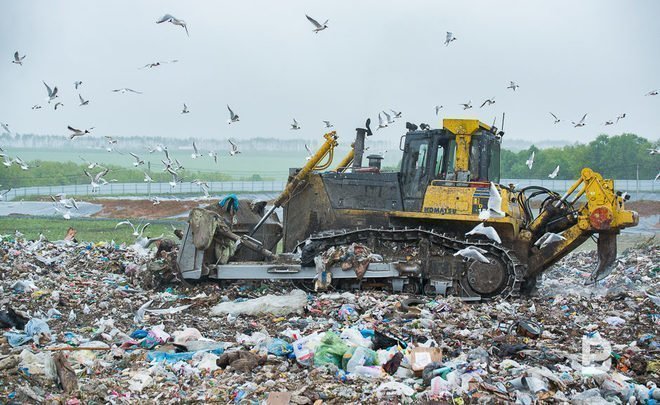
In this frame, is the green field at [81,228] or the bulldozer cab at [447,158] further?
the green field at [81,228]

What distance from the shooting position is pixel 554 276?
14.0m

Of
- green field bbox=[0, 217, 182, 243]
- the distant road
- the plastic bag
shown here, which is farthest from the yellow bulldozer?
the distant road

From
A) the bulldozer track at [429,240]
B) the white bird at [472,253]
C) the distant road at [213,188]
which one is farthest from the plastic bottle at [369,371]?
the distant road at [213,188]

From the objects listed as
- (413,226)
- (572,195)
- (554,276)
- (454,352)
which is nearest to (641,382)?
(454,352)

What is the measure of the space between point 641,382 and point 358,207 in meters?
5.30

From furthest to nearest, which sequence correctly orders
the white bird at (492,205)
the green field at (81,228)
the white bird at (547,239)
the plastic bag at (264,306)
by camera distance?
1. the green field at (81,228)
2. the white bird at (492,205)
3. the white bird at (547,239)
4. the plastic bag at (264,306)

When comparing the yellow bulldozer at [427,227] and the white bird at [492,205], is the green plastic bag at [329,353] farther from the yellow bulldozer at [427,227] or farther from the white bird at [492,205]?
the yellow bulldozer at [427,227]

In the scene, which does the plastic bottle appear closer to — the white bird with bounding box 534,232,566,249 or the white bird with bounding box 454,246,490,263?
the white bird with bounding box 454,246,490,263

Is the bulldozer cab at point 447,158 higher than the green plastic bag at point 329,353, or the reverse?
the bulldozer cab at point 447,158

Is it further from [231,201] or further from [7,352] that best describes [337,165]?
[7,352]

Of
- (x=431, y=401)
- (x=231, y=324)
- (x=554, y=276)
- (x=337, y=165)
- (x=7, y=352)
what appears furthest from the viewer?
(x=554, y=276)

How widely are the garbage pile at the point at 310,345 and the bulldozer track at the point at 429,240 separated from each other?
0.32 meters

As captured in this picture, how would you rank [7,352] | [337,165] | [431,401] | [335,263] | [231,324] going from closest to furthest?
1. [431,401]
2. [7,352]
3. [231,324]
4. [335,263]
5. [337,165]

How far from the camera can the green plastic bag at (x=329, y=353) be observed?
6.41 metres
